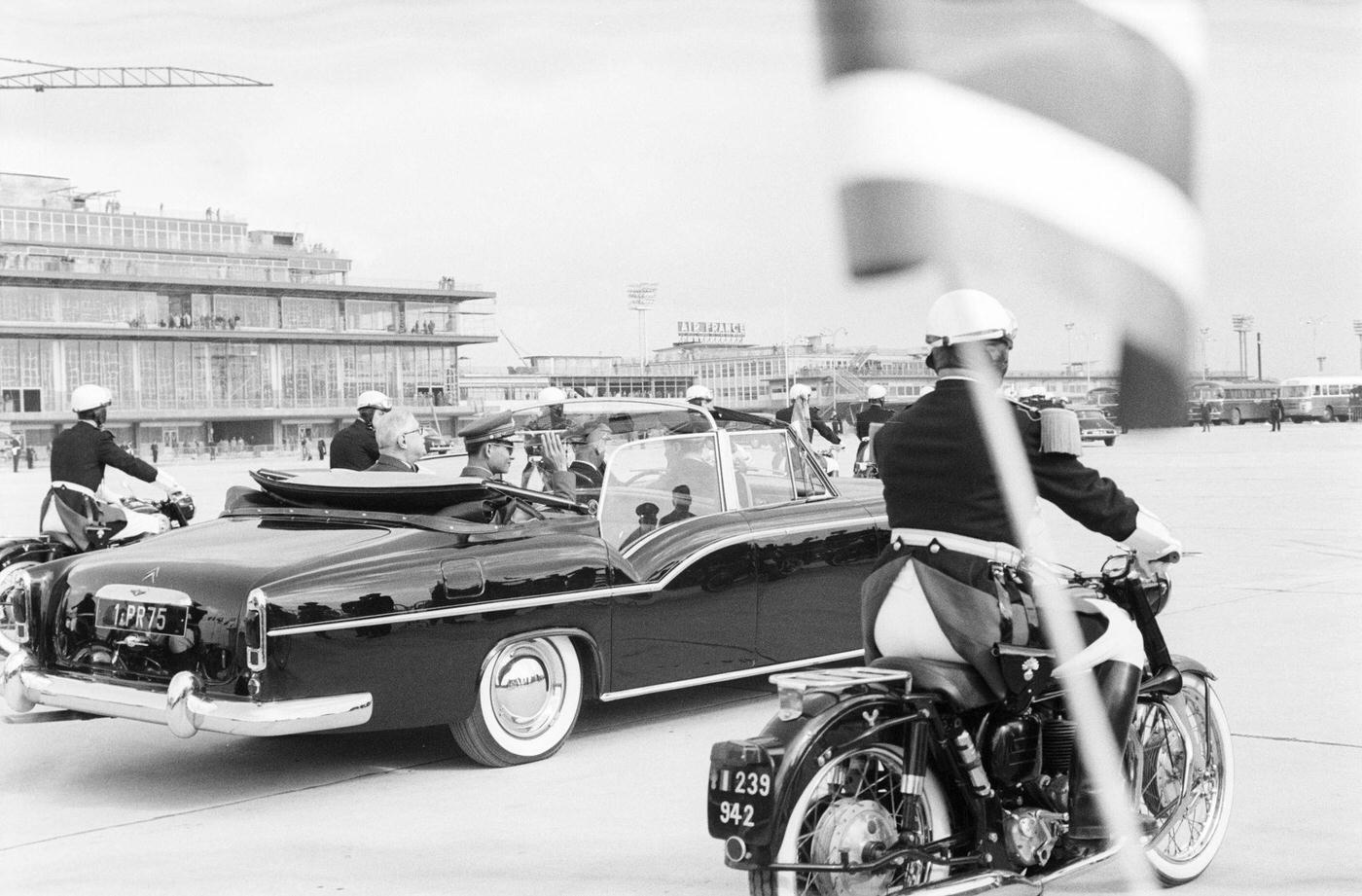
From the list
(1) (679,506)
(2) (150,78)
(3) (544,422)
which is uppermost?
(2) (150,78)

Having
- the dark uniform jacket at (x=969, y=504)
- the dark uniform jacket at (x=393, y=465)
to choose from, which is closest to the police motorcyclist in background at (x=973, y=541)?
the dark uniform jacket at (x=969, y=504)

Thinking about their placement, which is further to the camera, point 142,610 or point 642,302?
point 142,610

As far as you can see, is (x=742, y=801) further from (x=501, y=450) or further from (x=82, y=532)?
(x=82, y=532)

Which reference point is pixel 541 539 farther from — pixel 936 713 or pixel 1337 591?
pixel 1337 591

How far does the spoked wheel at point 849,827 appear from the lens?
Result: 10.4 ft

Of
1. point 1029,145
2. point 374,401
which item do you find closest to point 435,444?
point 374,401

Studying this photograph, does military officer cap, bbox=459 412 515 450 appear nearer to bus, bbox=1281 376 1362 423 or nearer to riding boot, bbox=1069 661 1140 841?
riding boot, bbox=1069 661 1140 841

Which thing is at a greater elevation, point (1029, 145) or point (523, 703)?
point (1029, 145)

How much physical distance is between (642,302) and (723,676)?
131 inches

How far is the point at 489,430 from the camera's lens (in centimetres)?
684

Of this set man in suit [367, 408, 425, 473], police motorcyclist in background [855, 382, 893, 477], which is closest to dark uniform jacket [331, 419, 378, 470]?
man in suit [367, 408, 425, 473]

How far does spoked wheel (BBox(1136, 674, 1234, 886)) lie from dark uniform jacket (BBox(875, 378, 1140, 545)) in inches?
29.4

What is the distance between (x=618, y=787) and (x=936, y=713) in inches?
82.0

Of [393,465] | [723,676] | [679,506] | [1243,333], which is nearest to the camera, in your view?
[1243,333]
